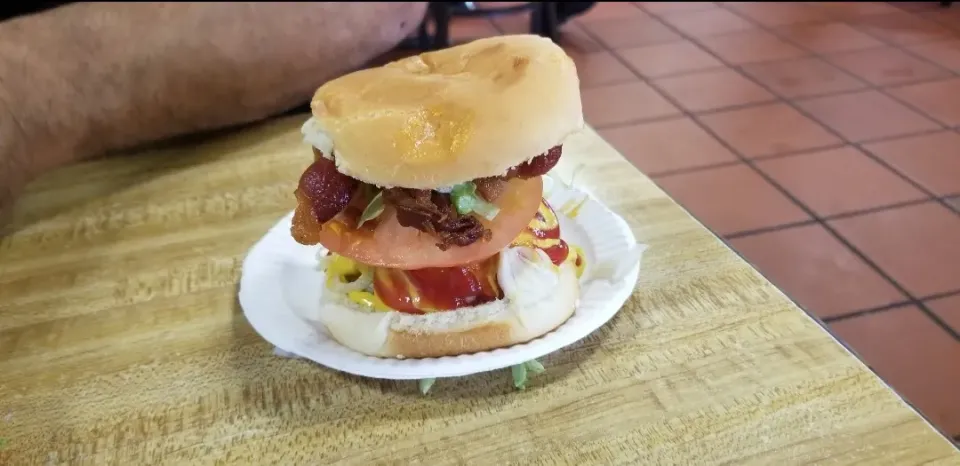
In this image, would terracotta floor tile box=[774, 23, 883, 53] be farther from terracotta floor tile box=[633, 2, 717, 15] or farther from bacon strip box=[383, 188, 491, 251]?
bacon strip box=[383, 188, 491, 251]

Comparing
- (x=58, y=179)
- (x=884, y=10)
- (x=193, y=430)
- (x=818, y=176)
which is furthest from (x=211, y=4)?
(x=884, y=10)

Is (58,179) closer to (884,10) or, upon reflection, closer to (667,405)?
(667,405)

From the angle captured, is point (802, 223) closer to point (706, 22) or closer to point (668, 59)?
point (668, 59)

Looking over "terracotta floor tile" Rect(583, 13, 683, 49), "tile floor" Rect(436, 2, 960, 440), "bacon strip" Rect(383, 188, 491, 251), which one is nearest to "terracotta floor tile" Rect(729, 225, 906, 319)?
"tile floor" Rect(436, 2, 960, 440)

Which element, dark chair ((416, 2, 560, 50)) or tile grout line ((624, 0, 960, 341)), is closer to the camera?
tile grout line ((624, 0, 960, 341))

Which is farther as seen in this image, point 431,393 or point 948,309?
point 948,309

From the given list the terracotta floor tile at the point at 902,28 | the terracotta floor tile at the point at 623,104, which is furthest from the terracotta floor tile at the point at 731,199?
the terracotta floor tile at the point at 902,28

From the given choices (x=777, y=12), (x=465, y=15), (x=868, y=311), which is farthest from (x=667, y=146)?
(x=777, y=12)
